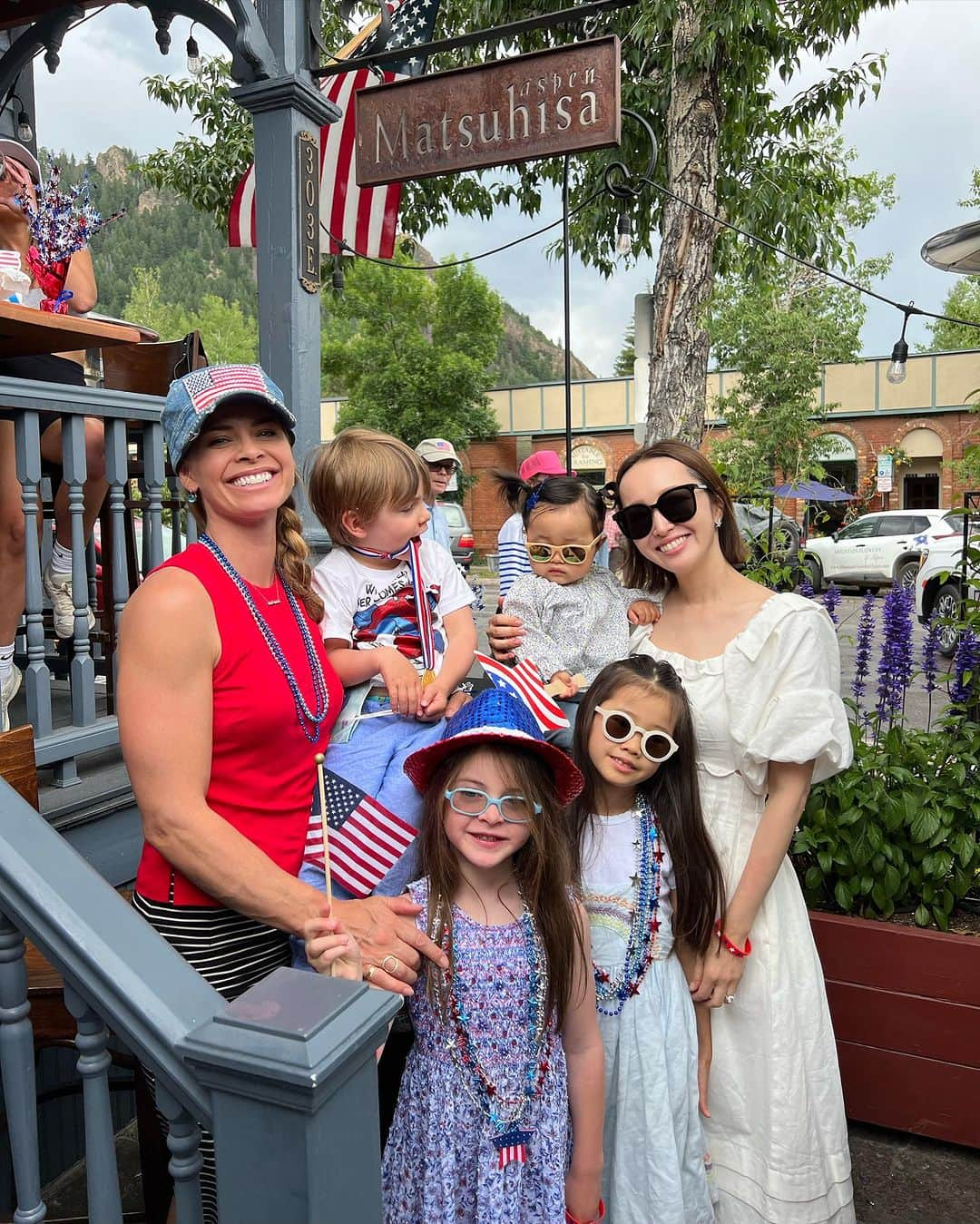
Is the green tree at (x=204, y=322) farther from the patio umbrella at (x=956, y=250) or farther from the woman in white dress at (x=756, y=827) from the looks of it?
the woman in white dress at (x=756, y=827)

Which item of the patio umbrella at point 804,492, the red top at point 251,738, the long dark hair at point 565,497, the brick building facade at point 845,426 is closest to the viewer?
the red top at point 251,738

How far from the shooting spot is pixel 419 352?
27.4m

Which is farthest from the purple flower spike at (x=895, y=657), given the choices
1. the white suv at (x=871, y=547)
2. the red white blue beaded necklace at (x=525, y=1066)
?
the white suv at (x=871, y=547)

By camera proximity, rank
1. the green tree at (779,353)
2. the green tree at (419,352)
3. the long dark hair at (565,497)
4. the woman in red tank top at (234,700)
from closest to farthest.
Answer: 1. the woman in red tank top at (234,700)
2. the long dark hair at (565,497)
3. the green tree at (779,353)
4. the green tree at (419,352)

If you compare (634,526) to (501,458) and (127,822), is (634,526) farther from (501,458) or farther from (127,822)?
(501,458)

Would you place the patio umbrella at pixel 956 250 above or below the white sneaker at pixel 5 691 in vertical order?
above

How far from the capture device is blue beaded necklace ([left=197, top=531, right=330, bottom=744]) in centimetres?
164

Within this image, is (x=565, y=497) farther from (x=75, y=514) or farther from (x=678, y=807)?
(x=75, y=514)

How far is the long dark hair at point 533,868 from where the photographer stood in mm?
1727

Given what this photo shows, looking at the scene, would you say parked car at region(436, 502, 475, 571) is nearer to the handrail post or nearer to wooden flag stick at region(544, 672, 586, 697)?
wooden flag stick at region(544, 672, 586, 697)

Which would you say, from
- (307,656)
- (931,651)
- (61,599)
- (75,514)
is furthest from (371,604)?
(61,599)

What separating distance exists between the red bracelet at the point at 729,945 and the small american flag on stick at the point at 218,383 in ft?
→ 4.77

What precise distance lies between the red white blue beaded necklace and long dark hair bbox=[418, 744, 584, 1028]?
20mm

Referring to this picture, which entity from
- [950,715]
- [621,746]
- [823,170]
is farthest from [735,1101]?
[823,170]
